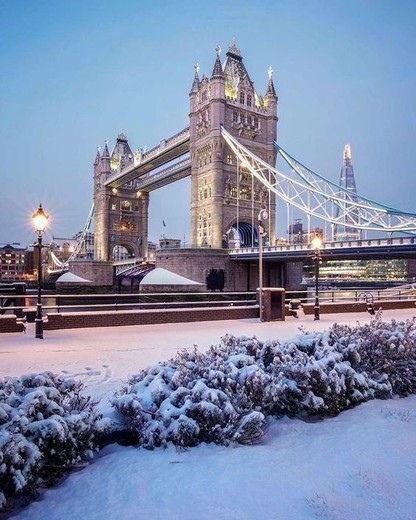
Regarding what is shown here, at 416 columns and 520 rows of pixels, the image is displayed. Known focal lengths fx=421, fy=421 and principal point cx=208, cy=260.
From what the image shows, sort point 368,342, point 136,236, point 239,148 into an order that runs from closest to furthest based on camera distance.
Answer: point 368,342 < point 239,148 < point 136,236

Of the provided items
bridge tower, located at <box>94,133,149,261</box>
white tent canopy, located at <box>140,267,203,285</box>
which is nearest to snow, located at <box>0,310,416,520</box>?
white tent canopy, located at <box>140,267,203,285</box>

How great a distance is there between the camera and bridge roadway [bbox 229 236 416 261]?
119 ft

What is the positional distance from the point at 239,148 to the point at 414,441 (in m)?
54.0

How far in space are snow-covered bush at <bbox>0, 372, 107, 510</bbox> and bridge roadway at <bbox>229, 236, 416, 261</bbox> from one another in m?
34.9

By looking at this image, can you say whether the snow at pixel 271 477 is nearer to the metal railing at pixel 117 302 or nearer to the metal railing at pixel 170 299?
the metal railing at pixel 170 299

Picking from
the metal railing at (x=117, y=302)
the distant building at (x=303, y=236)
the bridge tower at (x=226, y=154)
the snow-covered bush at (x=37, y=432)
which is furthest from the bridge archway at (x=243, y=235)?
the snow-covered bush at (x=37, y=432)

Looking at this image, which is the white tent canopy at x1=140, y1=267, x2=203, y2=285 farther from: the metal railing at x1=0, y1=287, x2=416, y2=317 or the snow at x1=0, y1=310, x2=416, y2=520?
the snow at x1=0, y1=310, x2=416, y2=520

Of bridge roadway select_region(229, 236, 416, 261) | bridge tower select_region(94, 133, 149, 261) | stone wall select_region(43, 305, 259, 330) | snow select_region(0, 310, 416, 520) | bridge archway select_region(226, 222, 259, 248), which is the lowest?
snow select_region(0, 310, 416, 520)

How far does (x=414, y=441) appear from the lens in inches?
182

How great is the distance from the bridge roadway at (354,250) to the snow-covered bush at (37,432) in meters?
34.9

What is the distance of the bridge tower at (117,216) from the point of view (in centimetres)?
8969

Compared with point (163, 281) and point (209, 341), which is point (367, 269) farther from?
point (209, 341)

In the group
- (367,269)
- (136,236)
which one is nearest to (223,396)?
(136,236)

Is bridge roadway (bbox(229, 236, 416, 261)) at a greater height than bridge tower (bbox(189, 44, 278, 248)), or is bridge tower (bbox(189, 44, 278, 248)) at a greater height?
bridge tower (bbox(189, 44, 278, 248))
